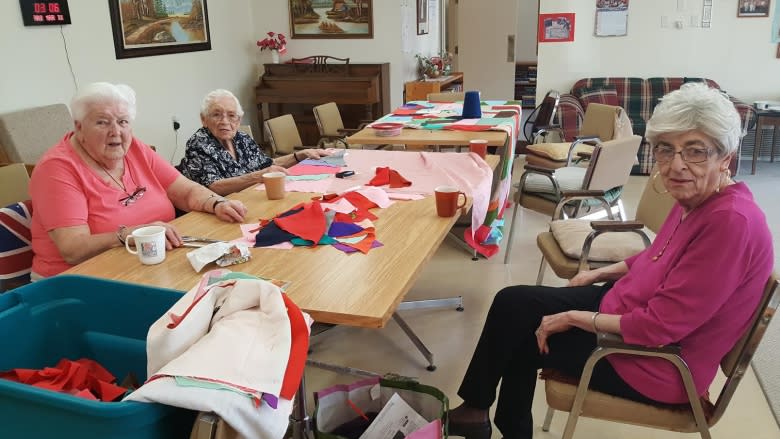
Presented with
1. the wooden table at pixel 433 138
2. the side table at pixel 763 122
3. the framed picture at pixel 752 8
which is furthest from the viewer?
the framed picture at pixel 752 8

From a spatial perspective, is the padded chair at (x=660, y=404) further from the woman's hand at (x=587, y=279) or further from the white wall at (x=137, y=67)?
the white wall at (x=137, y=67)

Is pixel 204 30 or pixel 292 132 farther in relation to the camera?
pixel 204 30

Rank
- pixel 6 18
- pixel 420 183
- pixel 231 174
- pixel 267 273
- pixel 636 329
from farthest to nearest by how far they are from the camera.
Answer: pixel 6 18 → pixel 231 174 → pixel 420 183 → pixel 267 273 → pixel 636 329

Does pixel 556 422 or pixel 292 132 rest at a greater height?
pixel 292 132

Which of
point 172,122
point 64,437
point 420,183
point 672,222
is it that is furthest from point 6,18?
point 672,222

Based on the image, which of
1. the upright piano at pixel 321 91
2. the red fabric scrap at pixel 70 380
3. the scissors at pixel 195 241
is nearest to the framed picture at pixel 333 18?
the upright piano at pixel 321 91

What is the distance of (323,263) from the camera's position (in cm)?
169

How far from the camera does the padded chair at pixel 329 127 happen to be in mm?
4957

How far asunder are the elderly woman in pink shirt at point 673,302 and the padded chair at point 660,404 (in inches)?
0.9

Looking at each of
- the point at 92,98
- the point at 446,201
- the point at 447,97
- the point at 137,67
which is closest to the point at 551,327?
the point at 446,201

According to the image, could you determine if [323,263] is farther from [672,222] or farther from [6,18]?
[6,18]

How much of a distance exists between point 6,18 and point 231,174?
7.97ft

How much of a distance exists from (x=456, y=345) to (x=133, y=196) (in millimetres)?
1458

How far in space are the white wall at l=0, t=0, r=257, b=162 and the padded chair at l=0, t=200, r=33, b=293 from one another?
8.42 ft
